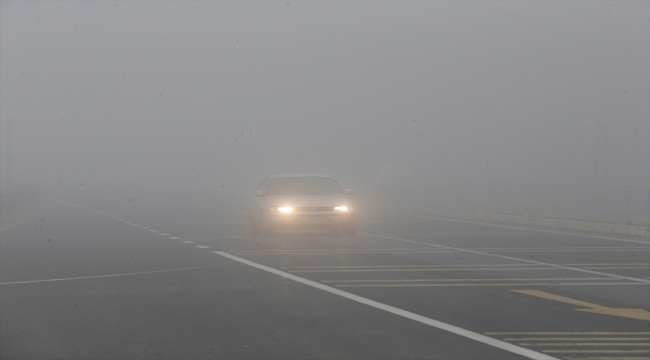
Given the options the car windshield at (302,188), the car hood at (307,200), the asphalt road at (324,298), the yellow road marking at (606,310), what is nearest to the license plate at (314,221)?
the car hood at (307,200)

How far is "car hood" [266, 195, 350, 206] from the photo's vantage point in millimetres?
24356

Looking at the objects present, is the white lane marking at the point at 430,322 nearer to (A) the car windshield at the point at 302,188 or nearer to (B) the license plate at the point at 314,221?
(B) the license plate at the point at 314,221

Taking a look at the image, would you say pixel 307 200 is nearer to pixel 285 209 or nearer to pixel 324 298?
pixel 285 209

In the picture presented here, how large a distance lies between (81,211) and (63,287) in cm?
2807

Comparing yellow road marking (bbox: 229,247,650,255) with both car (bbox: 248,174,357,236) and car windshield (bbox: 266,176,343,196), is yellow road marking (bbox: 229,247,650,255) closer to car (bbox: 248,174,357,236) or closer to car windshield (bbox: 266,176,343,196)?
car (bbox: 248,174,357,236)

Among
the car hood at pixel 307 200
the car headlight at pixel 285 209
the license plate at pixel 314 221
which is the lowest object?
the license plate at pixel 314 221

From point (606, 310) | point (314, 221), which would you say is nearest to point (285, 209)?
point (314, 221)

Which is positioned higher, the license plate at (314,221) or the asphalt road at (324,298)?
the license plate at (314,221)

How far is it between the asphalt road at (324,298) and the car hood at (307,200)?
1.16m

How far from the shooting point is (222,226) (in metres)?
29.6

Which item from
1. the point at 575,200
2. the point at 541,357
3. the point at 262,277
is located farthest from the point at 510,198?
the point at 541,357

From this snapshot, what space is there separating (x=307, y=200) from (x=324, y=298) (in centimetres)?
1230

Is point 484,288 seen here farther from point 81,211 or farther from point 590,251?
point 81,211

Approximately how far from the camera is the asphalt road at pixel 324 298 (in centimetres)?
884
